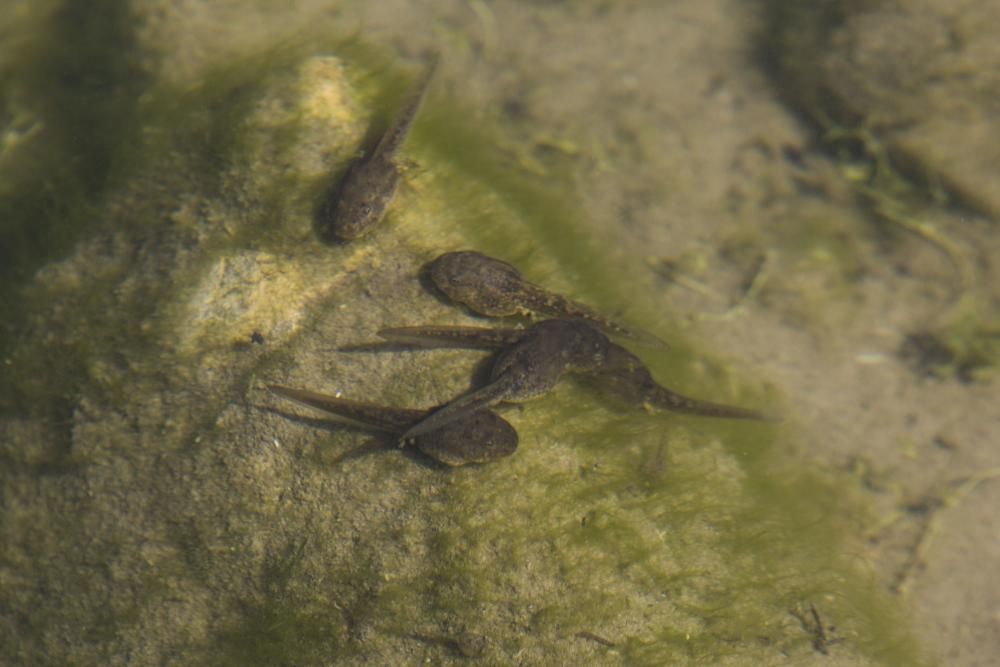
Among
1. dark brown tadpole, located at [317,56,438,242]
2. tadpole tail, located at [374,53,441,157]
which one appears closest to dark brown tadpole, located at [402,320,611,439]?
dark brown tadpole, located at [317,56,438,242]

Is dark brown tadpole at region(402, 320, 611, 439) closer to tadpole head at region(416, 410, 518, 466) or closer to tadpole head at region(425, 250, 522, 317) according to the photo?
tadpole head at region(416, 410, 518, 466)

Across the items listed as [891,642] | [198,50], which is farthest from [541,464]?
[198,50]

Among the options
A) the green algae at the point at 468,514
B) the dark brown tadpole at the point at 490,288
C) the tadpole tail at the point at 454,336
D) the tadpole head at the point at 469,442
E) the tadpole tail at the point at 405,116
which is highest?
the tadpole tail at the point at 405,116

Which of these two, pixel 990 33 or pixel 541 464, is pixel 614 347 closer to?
pixel 541 464

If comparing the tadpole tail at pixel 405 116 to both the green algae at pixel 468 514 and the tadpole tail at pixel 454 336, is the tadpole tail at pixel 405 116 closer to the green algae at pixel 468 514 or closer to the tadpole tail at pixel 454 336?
the green algae at pixel 468 514

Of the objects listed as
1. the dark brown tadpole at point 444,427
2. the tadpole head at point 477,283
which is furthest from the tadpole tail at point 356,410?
the tadpole head at point 477,283

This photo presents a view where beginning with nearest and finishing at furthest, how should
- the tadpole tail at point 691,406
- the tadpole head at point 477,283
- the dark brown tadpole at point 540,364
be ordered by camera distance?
the dark brown tadpole at point 540,364
the tadpole head at point 477,283
the tadpole tail at point 691,406
